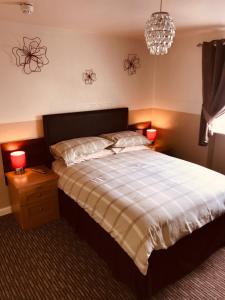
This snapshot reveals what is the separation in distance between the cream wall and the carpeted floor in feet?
2.78

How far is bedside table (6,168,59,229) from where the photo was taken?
246 centimetres

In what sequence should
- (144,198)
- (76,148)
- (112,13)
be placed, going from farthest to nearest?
(76,148) < (112,13) < (144,198)

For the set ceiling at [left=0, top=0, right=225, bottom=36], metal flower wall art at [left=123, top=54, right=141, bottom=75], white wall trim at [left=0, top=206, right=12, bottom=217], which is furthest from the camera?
metal flower wall art at [left=123, top=54, right=141, bottom=75]

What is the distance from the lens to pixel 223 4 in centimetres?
195

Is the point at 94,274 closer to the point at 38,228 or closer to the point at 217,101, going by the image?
the point at 38,228

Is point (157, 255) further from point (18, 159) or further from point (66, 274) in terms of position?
point (18, 159)

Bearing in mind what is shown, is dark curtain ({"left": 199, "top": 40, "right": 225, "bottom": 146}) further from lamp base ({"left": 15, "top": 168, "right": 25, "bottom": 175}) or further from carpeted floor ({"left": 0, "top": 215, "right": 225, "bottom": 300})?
lamp base ({"left": 15, "top": 168, "right": 25, "bottom": 175})

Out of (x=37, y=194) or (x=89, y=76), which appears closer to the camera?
(x=37, y=194)

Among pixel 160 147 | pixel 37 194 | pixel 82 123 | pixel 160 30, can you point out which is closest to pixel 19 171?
pixel 37 194

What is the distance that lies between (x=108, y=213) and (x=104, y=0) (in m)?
1.74

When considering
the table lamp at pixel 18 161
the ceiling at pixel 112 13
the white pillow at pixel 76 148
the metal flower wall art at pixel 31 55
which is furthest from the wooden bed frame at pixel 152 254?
the ceiling at pixel 112 13

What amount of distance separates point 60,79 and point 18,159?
3.82ft

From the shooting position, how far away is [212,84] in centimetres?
304

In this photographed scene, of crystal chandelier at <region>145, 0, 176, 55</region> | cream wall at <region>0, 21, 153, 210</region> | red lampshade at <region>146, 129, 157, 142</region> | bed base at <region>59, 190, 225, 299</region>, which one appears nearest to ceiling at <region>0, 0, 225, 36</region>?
cream wall at <region>0, 21, 153, 210</region>
